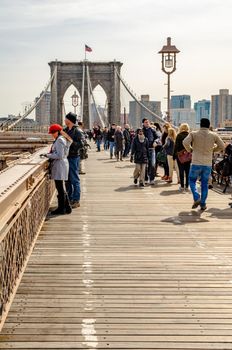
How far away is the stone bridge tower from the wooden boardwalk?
81.3 meters

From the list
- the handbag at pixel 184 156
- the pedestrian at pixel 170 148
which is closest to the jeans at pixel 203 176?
the handbag at pixel 184 156

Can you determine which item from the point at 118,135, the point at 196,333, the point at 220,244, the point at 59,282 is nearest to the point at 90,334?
the point at 196,333

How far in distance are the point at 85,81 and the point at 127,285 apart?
86912 mm

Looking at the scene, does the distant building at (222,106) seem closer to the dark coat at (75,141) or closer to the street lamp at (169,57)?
the street lamp at (169,57)

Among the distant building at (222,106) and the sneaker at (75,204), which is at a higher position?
the distant building at (222,106)

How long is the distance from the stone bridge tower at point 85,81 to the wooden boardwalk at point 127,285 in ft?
267

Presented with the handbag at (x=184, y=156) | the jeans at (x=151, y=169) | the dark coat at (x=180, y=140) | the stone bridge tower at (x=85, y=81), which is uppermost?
the stone bridge tower at (x=85, y=81)

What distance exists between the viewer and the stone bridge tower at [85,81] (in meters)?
89.9

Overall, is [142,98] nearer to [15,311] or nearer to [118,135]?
[118,135]

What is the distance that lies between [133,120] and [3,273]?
82.4m

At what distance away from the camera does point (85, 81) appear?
299ft

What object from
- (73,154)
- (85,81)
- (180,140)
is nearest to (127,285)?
(73,154)

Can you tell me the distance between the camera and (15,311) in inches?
196

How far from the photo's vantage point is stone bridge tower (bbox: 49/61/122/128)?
89.9m
